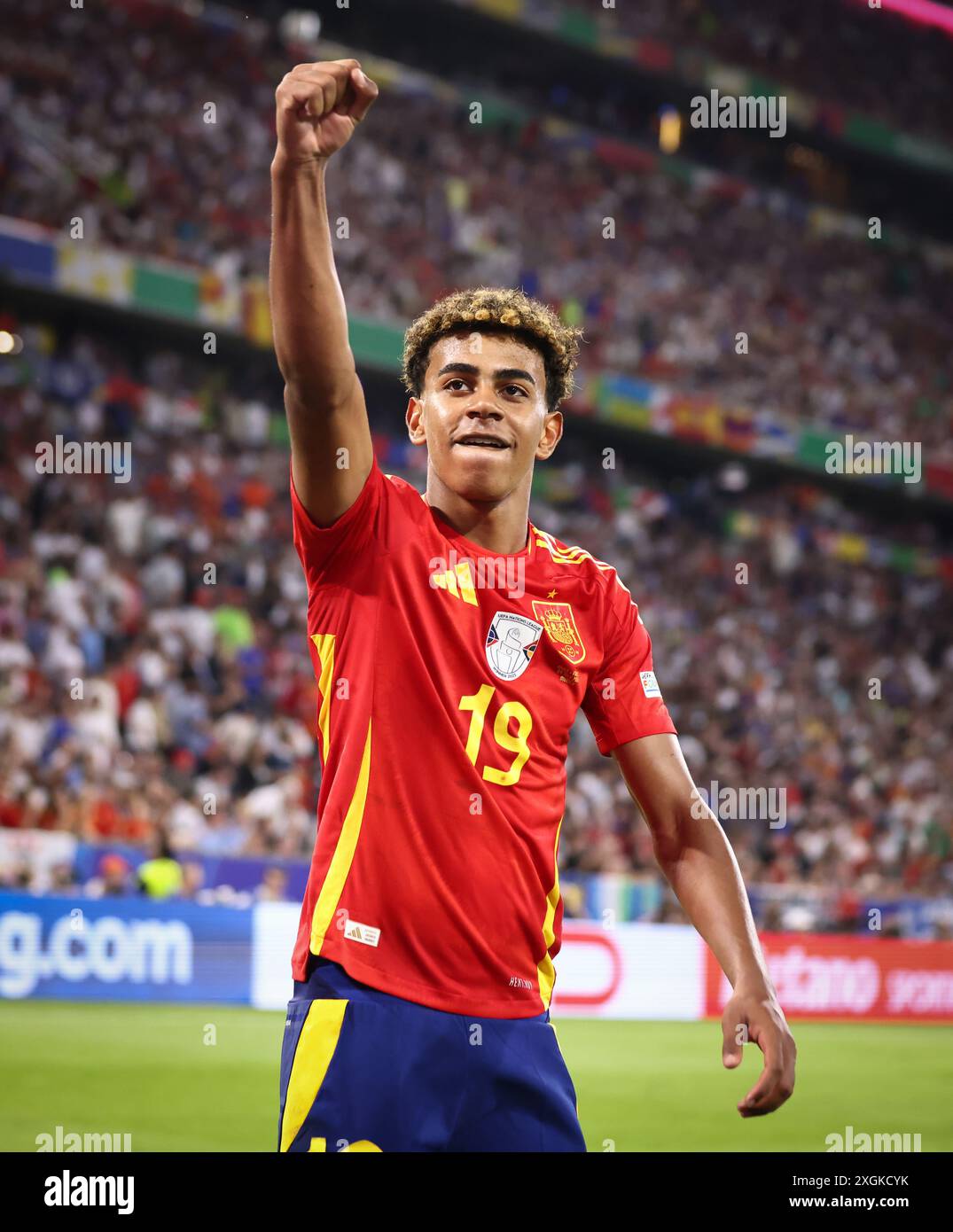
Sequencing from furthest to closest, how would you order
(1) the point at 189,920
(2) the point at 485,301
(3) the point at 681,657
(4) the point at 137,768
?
(3) the point at 681,657 < (4) the point at 137,768 < (1) the point at 189,920 < (2) the point at 485,301

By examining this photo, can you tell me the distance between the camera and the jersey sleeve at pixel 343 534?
2.79 meters

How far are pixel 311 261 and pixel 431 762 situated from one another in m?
0.94

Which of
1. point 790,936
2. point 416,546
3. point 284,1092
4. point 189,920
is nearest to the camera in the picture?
point 284,1092

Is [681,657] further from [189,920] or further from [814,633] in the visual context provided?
[189,920]

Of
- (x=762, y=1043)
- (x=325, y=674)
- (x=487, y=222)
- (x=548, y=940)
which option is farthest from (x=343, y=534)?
(x=487, y=222)

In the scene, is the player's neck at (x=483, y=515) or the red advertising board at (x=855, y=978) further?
the red advertising board at (x=855, y=978)

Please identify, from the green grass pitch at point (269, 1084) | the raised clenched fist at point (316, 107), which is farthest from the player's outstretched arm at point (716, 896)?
the green grass pitch at point (269, 1084)

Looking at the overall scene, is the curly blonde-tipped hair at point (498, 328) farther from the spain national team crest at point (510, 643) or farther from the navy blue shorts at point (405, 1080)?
the navy blue shorts at point (405, 1080)

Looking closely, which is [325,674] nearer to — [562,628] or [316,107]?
[562,628]

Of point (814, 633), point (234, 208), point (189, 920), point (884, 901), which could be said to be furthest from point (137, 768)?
point (814, 633)

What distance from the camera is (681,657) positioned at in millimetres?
21266

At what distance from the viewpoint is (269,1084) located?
909 centimetres

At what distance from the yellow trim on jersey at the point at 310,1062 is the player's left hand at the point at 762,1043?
0.74m

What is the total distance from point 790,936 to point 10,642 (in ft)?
27.6
